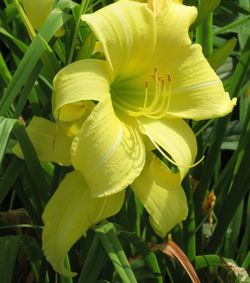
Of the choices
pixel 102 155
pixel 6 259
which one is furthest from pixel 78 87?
pixel 6 259

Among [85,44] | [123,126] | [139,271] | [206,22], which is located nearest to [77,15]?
[85,44]

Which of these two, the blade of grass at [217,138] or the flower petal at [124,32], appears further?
the blade of grass at [217,138]

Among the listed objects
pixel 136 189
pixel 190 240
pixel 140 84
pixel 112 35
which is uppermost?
pixel 112 35

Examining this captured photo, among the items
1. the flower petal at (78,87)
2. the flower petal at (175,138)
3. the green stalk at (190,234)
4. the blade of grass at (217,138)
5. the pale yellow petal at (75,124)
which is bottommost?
the green stalk at (190,234)

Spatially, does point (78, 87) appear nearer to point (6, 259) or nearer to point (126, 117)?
point (126, 117)

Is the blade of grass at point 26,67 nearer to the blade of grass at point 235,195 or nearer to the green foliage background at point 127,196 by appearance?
the green foliage background at point 127,196

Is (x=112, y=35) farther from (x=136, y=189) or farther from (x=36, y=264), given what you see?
(x=36, y=264)

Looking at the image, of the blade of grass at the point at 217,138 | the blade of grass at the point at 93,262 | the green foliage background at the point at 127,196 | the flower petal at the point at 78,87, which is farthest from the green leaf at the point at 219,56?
the blade of grass at the point at 93,262
